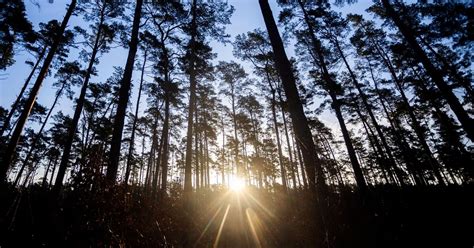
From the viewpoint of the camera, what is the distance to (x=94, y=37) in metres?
15.8

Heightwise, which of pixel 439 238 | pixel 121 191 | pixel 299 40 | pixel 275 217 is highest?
pixel 299 40

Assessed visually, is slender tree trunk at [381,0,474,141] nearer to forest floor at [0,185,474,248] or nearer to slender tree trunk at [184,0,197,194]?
forest floor at [0,185,474,248]

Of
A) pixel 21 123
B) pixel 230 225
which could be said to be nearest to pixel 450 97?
pixel 230 225

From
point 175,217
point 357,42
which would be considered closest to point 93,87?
point 175,217

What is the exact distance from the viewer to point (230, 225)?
6.88m

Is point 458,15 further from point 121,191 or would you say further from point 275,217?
point 121,191

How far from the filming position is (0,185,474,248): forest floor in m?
3.21

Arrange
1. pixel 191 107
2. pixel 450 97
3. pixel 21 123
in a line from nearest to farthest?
pixel 450 97 < pixel 21 123 < pixel 191 107

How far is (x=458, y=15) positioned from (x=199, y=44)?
15.8 metres

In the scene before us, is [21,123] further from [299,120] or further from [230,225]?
[299,120]

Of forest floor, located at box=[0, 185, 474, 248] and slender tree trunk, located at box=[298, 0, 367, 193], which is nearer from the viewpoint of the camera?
forest floor, located at box=[0, 185, 474, 248]

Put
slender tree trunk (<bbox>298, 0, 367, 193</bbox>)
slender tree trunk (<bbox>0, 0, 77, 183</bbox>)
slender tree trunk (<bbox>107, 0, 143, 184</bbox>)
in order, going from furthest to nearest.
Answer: slender tree trunk (<bbox>298, 0, 367, 193</bbox>)
slender tree trunk (<bbox>0, 0, 77, 183</bbox>)
slender tree trunk (<bbox>107, 0, 143, 184</bbox>)

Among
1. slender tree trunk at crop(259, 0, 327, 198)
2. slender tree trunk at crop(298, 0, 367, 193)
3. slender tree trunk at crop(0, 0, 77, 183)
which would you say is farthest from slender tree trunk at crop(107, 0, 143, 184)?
slender tree trunk at crop(298, 0, 367, 193)

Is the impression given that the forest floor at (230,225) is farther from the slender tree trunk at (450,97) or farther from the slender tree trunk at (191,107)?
the slender tree trunk at (191,107)
